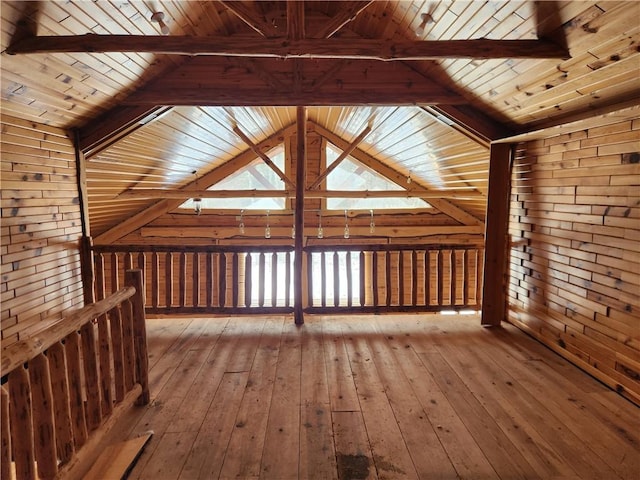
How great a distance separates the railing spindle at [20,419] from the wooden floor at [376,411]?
59 cm

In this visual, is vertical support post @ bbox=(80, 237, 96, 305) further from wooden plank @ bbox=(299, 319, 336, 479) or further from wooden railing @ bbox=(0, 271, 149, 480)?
wooden plank @ bbox=(299, 319, 336, 479)

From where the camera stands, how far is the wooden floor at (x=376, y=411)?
6.48ft

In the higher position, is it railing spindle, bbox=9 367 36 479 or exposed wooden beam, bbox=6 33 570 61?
exposed wooden beam, bbox=6 33 570 61

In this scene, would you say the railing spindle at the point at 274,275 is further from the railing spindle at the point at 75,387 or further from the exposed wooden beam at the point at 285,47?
the railing spindle at the point at 75,387

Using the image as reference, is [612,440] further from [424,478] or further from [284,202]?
[284,202]

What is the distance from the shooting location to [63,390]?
5.73 feet

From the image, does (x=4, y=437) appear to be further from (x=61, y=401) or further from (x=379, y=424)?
(x=379, y=424)

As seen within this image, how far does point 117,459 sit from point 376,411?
154 cm

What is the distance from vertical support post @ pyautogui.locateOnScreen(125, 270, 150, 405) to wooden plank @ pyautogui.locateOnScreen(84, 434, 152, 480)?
1.39 ft

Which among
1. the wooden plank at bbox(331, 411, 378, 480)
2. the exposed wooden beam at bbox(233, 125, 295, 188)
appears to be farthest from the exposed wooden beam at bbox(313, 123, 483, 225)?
the wooden plank at bbox(331, 411, 378, 480)

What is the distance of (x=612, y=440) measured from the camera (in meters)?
2.16

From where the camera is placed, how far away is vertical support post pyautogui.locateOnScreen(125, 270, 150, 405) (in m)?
2.48

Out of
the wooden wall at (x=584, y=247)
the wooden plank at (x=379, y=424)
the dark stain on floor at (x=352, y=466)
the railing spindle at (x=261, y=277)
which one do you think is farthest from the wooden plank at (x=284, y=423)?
Answer: the wooden wall at (x=584, y=247)

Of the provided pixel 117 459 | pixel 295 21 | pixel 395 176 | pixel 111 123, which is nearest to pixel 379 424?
pixel 117 459
